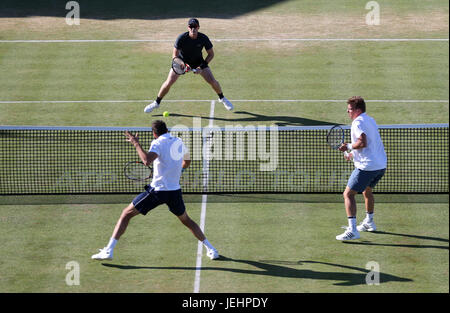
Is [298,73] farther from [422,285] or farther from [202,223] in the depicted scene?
[422,285]

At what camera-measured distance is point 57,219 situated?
12.8m

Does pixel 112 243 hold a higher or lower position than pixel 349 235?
lower

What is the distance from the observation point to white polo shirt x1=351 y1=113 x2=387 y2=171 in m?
11.5

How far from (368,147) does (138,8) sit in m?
14.4

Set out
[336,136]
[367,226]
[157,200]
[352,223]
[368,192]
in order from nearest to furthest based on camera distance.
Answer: [157,200] < [352,223] < [368,192] < [367,226] < [336,136]

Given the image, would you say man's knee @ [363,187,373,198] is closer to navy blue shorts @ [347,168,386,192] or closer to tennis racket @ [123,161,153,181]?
navy blue shorts @ [347,168,386,192]

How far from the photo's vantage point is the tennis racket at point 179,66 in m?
16.8

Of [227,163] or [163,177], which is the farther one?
[227,163]

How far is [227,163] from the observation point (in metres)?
15.1

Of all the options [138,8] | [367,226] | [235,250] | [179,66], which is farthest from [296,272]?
[138,8]

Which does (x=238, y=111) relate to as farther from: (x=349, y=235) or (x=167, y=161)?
(x=167, y=161)

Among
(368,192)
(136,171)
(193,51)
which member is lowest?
(368,192)

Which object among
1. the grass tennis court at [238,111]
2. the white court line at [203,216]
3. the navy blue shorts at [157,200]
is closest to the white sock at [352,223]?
the grass tennis court at [238,111]
